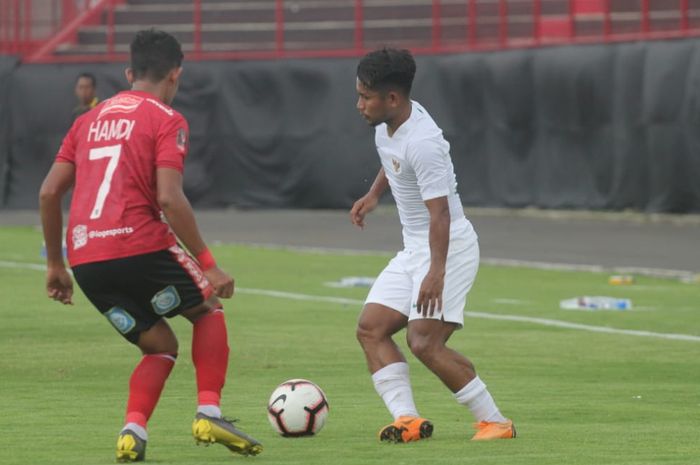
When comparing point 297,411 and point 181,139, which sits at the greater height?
point 181,139

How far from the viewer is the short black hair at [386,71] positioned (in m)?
8.19

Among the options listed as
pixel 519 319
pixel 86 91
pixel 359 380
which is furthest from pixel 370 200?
pixel 86 91

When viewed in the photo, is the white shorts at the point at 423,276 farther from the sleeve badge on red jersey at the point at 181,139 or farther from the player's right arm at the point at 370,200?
the sleeve badge on red jersey at the point at 181,139

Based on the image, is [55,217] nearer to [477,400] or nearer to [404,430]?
[404,430]

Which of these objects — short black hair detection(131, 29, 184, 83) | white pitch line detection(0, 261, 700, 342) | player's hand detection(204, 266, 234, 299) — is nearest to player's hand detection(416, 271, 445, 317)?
player's hand detection(204, 266, 234, 299)

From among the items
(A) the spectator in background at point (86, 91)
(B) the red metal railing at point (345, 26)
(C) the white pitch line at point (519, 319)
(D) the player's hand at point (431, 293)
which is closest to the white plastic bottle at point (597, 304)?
(C) the white pitch line at point (519, 319)

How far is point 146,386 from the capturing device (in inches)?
298

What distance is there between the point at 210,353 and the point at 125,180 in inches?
33.1

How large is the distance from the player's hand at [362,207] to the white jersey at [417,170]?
0.52 m

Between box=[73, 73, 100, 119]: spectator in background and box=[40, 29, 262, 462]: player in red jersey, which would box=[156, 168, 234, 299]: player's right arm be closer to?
box=[40, 29, 262, 462]: player in red jersey

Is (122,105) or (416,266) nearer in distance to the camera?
(122,105)

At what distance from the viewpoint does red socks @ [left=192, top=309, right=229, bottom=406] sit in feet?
24.9

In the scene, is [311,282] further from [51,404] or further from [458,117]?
[458,117]

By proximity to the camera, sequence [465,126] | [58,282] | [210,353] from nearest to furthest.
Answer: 1. [210,353]
2. [58,282]
3. [465,126]
